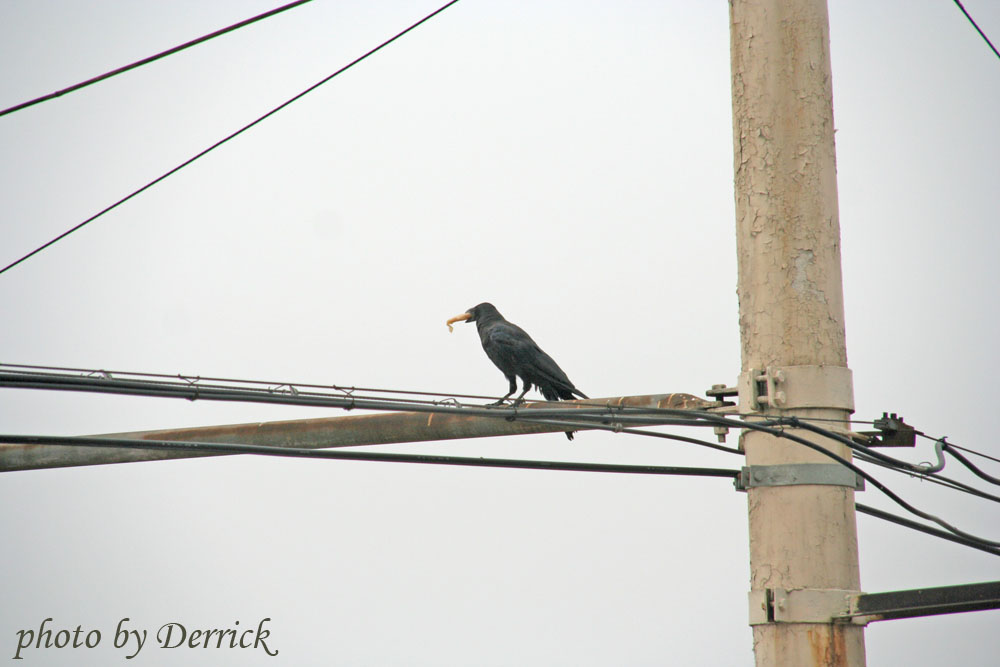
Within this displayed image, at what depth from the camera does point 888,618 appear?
3.49m

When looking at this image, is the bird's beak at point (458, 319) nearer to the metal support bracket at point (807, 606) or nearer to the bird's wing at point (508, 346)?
the bird's wing at point (508, 346)

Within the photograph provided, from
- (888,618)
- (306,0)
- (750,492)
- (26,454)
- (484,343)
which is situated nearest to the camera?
(888,618)

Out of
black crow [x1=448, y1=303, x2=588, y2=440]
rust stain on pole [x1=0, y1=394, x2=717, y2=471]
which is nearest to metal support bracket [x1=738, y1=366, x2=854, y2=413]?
rust stain on pole [x1=0, y1=394, x2=717, y2=471]

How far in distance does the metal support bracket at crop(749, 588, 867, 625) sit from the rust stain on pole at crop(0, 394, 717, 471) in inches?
46.7

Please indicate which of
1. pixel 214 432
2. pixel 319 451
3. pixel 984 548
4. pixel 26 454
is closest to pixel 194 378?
pixel 319 451

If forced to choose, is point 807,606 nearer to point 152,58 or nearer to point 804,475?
point 804,475

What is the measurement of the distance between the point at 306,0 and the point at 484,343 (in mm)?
3271

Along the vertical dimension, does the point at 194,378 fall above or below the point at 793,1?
below

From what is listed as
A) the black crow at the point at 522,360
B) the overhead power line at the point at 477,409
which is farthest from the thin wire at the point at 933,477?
the black crow at the point at 522,360

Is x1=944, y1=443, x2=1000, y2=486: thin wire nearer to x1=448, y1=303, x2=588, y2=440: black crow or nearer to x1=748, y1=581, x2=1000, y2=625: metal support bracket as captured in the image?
x1=748, y1=581, x2=1000, y2=625: metal support bracket

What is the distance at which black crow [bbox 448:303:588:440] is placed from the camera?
7.45 m

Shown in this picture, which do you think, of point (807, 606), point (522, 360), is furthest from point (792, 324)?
point (522, 360)

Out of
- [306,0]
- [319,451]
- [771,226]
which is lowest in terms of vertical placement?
[319,451]

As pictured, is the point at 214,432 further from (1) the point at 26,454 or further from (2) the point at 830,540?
(2) the point at 830,540
